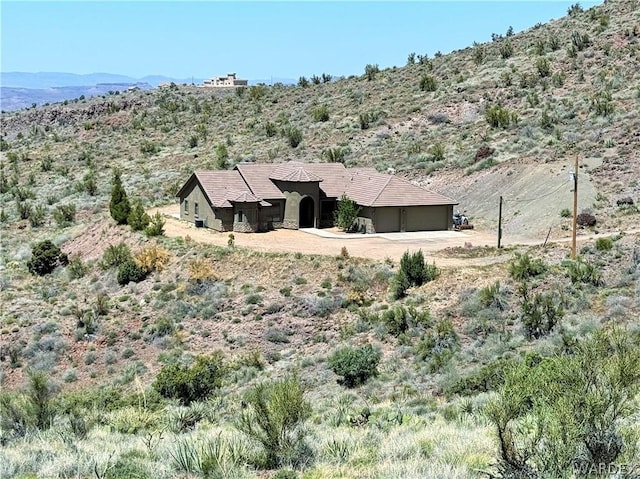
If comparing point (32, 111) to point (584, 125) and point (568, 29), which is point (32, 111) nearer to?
point (568, 29)

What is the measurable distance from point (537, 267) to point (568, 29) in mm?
50188

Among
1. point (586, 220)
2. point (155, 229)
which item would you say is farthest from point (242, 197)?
point (586, 220)

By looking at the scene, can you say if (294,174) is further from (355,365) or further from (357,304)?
(355,365)

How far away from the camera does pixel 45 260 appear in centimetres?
4116

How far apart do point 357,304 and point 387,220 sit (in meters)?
11.1

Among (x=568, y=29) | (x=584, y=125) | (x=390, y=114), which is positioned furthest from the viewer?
(x=568, y=29)

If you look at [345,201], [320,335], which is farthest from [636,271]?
[345,201]

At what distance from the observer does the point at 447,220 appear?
43.1 m

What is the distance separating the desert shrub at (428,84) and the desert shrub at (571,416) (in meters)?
59.9

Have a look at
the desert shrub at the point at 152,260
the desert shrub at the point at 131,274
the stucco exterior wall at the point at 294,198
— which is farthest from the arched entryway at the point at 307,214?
the desert shrub at the point at 131,274

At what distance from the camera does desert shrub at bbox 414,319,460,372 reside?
86.4ft

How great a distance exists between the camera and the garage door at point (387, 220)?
4156 cm

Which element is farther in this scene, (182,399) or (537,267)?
(537,267)

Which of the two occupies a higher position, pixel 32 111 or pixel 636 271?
pixel 32 111
